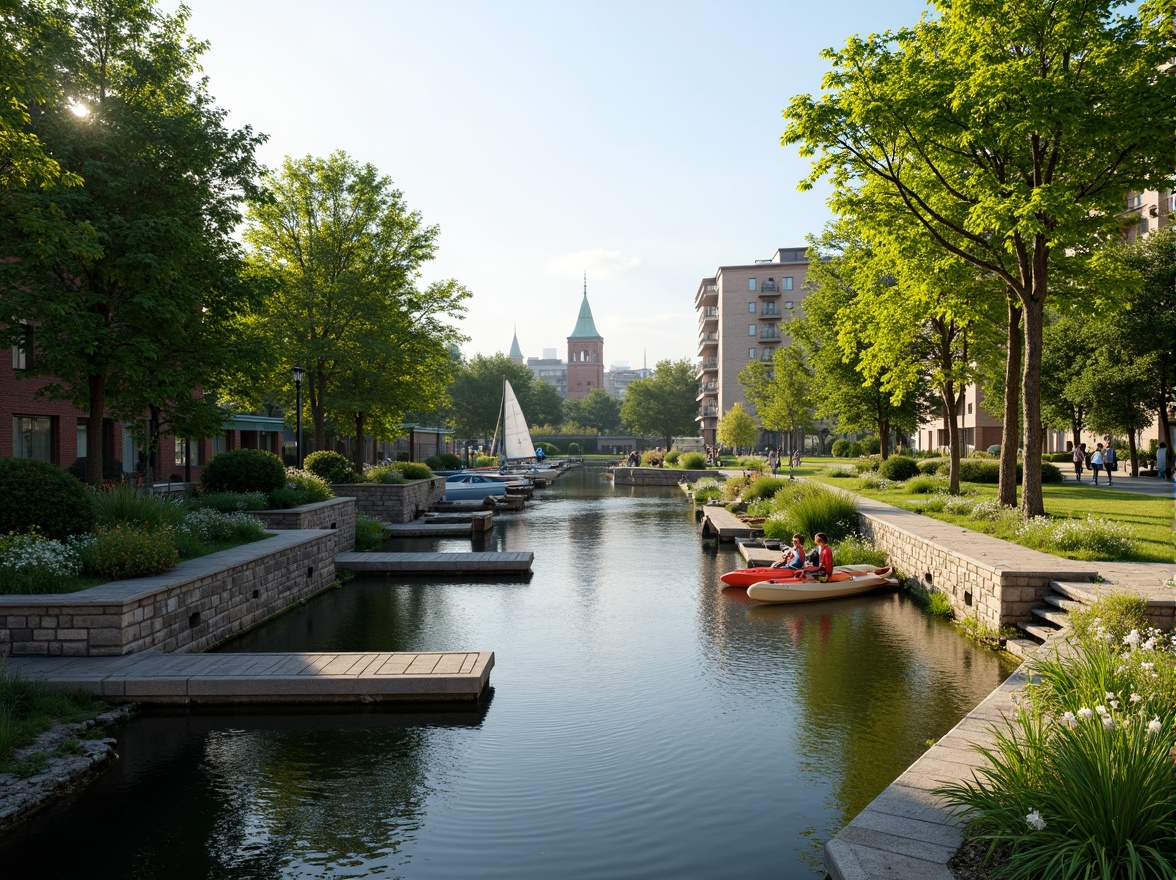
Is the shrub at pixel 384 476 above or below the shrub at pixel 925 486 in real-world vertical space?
above

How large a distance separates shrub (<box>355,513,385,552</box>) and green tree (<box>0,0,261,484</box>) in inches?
253

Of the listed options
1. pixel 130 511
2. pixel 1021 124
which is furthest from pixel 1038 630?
pixel 130 511

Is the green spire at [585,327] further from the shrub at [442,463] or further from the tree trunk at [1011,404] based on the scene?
the tree trunk at [1011,404]

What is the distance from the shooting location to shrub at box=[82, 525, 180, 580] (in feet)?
38.4

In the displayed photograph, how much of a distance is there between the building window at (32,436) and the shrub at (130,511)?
51.4 ft

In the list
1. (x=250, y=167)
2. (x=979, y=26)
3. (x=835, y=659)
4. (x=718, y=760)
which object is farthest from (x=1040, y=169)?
(x=250, y=167)

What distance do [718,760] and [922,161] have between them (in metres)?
16.0

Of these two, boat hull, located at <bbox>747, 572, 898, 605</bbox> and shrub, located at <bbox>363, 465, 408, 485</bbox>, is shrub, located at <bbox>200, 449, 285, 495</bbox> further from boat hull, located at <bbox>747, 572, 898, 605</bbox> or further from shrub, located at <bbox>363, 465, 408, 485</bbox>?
boat hull, located at <bbox>747, 572, 898, 605</bbox>

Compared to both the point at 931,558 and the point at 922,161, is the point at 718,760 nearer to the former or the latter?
the point at 931,558

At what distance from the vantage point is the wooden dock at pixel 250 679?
9.36m

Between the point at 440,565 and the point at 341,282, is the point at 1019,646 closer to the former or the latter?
the point at 440,565

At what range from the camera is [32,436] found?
2753cm

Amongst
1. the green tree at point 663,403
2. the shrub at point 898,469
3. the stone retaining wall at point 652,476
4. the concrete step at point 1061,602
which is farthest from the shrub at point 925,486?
the green tree at point 663,403

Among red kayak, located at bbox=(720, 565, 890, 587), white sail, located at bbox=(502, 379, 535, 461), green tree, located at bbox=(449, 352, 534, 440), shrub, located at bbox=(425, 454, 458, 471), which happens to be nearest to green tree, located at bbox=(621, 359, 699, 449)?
green tree, located at bbox=(449, 352, 534, 440)
